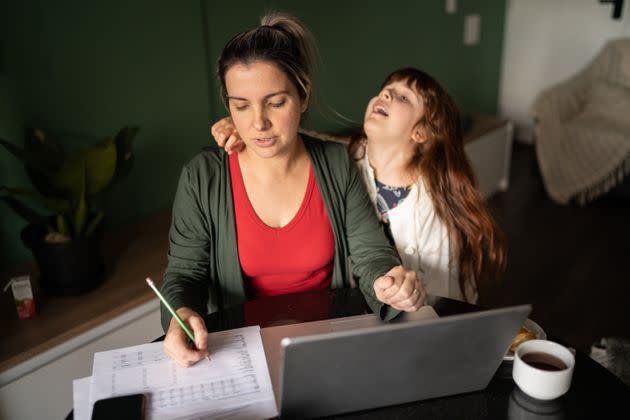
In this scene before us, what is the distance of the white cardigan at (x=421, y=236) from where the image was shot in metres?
1.55

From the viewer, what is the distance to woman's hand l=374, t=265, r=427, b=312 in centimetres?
112

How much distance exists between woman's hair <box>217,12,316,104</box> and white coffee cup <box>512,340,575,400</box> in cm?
67

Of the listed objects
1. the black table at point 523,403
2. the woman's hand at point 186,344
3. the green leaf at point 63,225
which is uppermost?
the woman's hand at point 186,344

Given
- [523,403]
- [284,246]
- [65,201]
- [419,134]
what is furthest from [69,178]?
[523,403]

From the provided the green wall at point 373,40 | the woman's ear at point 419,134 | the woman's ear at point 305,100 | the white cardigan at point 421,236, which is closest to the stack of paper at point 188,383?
the woman's ear at point 305,100

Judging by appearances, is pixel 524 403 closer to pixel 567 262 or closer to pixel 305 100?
pixel 305 100

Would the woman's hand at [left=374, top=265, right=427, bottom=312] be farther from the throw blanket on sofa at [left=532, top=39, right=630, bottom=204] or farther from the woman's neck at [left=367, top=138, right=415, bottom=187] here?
the throw blanket on sofa at [left=532, top=39, right=630, bottom=204]

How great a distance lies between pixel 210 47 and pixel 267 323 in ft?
4.47

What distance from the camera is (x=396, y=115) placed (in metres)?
1.51

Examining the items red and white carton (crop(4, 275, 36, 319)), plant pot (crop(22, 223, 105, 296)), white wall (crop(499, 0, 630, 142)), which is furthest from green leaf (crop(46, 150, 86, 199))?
white wall (crop(499, 0, 630, 142))

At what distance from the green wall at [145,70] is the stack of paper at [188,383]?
1.05 m

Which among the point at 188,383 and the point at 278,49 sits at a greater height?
the point at 278,49

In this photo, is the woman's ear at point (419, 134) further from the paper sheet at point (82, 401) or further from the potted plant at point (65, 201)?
the paper sheet at point (82, 401)

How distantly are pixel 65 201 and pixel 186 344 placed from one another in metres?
0.89
